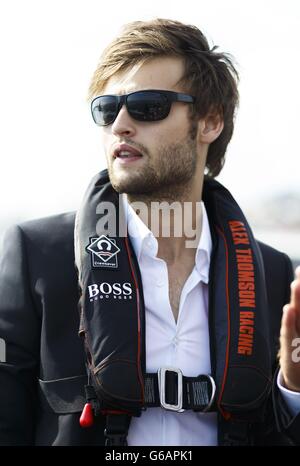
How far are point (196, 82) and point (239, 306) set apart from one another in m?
1.46

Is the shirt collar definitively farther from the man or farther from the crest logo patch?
the crest logo patch

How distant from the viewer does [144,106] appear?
3.91 meters

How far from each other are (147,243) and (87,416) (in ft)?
3.39

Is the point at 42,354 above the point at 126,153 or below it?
below

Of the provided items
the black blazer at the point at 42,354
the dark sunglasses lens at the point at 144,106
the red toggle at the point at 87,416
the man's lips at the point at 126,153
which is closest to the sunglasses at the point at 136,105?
the dark sunglasses lens at the point at 144,106

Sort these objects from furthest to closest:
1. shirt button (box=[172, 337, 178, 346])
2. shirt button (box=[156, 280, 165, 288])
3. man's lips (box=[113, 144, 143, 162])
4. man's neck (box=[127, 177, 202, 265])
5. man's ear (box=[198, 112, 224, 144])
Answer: man's ear (box=[198, 112, 224, 144]) → man's neck (box=[127, 177, 202, 265]) → man's lips (box=[113, 144, 143, 162]) → shirt button (box=[156, 280, 165, 288]) → shirt button (box=[172, 337, 178, 346])

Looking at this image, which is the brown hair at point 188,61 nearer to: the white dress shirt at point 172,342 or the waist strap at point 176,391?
the white dress shirt at point 172,342

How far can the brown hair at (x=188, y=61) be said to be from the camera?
13.8 feet

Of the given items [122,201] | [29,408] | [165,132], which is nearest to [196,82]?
[165,132]

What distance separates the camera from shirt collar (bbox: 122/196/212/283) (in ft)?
12.8

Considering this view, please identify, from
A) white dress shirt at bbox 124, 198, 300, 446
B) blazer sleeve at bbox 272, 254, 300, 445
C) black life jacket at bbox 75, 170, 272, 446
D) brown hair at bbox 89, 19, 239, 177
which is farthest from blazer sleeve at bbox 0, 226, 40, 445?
brown hair at bbox 89, 19, 239, 177

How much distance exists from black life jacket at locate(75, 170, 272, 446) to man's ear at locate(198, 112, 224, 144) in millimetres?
681

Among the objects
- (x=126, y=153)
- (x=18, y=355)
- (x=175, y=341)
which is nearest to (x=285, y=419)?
(x=175, y=341)

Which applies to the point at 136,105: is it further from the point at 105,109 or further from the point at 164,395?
the point at 164,395
